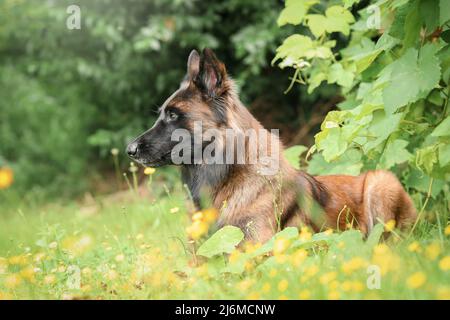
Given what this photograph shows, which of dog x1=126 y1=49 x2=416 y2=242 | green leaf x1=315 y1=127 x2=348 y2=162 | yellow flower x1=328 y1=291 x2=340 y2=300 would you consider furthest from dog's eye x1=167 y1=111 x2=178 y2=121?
yellow flower x1=328 y1=291 x2=340 y2=300

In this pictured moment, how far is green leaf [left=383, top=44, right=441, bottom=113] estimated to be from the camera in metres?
2.83

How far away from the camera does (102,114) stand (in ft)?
29.3

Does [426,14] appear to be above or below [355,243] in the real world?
above

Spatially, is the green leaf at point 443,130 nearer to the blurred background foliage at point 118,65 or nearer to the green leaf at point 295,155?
the green leaf at point 295,155

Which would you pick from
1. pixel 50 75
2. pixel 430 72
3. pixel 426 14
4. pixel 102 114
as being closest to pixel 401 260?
pixel 430 72

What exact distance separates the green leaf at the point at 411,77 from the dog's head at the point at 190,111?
53.4 inches

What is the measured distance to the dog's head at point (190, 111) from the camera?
3.98m

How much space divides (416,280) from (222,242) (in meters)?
1.24

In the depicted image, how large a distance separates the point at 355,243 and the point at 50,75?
24.1 feet

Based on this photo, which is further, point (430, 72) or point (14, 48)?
point (14, 48)

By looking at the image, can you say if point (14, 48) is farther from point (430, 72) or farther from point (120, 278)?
point (430, 72)

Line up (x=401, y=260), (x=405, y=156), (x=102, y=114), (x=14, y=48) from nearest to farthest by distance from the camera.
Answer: (x=401, y=260), (x=405, y=156), (x=102, y=114), (x=14, y=48)

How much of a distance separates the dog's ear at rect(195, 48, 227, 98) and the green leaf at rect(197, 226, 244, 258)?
1.06 meters

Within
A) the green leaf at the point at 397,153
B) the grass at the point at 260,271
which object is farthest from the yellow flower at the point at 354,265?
the green leaf at the point at 397,153
